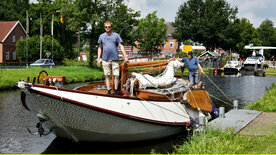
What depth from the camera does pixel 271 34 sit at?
10162 centimetres

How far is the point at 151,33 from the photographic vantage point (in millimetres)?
55781

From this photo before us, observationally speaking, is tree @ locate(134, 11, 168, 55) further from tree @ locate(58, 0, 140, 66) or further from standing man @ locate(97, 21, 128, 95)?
standing man @ locate(97, 21, 128, 95)

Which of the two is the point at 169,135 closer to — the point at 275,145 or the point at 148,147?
the point at 148,147

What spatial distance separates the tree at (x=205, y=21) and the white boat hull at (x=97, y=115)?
206 ft

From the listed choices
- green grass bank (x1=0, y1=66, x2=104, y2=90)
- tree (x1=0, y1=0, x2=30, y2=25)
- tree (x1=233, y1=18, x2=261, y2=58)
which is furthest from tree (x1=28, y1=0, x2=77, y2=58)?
tree (x1=233, y1=18, x2=261, y2=58)

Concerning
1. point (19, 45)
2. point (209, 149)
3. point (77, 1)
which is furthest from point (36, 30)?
point (209, 149)

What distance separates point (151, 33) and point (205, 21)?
63.4ft

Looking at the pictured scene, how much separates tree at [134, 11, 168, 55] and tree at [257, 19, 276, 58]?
46.2 m

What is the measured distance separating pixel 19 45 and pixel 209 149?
44474mm

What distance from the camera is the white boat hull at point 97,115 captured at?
804cm

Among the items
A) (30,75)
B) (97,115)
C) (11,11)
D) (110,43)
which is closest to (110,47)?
(110,43)

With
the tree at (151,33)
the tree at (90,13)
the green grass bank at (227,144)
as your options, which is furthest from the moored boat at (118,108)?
the tree at (151,33)

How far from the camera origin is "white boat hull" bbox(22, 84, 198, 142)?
8039 millimetres

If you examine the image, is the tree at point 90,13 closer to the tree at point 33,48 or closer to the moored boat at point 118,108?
the tree at point 33,48
